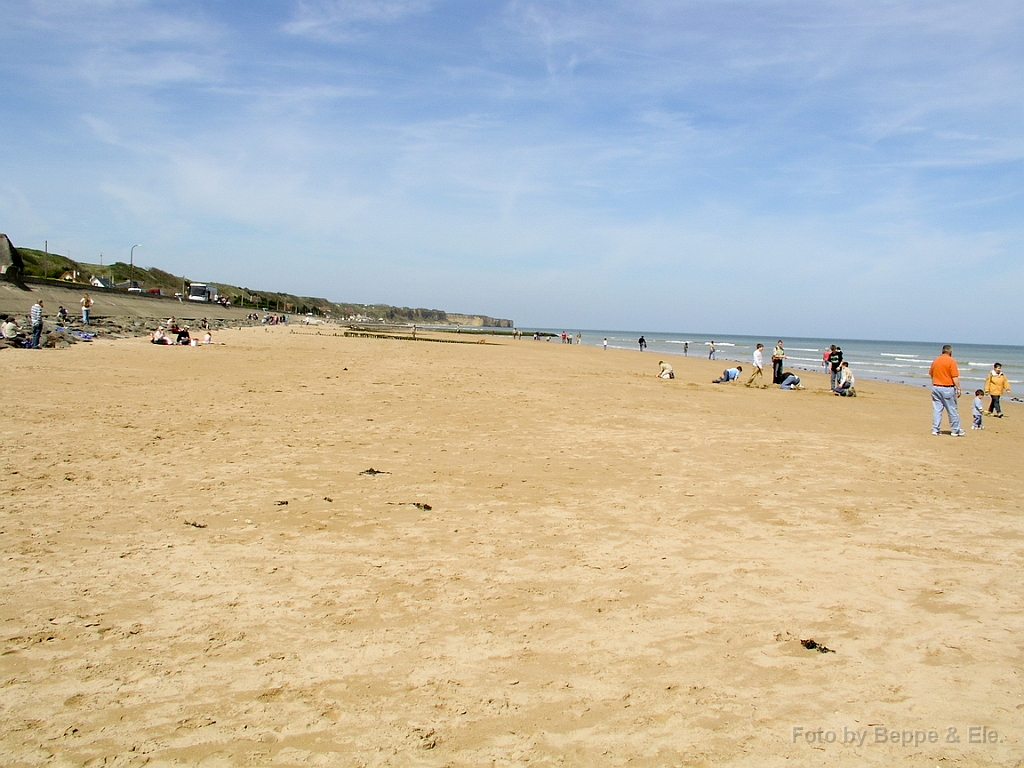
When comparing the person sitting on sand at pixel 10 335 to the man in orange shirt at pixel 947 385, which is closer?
the man in orange shirt at pixel 947 385

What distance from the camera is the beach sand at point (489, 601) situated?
307 centimetres

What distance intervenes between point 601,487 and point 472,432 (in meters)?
3.46

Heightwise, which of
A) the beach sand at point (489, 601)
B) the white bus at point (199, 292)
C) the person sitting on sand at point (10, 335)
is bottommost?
the beach sand at point (489, 601)

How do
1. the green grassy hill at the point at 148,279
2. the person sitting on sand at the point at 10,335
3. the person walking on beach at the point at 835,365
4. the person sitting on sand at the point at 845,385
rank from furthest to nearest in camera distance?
the green grassy hill at the point at 148,279, the person walking on beach at the point at 835,365, the person sitting on sand at the point at 10,335, the person sitting on sand at the point at 845,385

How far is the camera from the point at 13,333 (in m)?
21.9

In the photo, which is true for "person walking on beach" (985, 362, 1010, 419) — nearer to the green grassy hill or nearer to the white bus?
the green grassy hill

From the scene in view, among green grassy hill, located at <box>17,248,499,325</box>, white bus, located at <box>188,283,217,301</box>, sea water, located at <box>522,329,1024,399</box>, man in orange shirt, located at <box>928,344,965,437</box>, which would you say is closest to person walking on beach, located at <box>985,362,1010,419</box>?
man in orange shirt, located at <box>928,344,965,437</box>

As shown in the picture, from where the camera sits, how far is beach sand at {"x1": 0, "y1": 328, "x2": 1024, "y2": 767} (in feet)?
10.1

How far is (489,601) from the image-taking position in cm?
448

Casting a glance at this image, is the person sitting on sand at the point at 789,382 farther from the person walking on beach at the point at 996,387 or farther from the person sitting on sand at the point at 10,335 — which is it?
the person sitting on sand at the point at 10,335

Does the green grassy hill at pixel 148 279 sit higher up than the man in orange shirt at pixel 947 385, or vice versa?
the green grassy hill at pixel 148 279

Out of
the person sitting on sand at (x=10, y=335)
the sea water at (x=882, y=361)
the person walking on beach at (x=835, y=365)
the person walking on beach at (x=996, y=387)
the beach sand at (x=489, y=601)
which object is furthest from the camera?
the sea water at (x=882, y=361)

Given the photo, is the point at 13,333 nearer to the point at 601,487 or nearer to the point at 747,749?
the point at 601,487

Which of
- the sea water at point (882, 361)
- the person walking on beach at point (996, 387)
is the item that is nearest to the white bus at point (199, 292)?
the sea water at point (882, 361)
